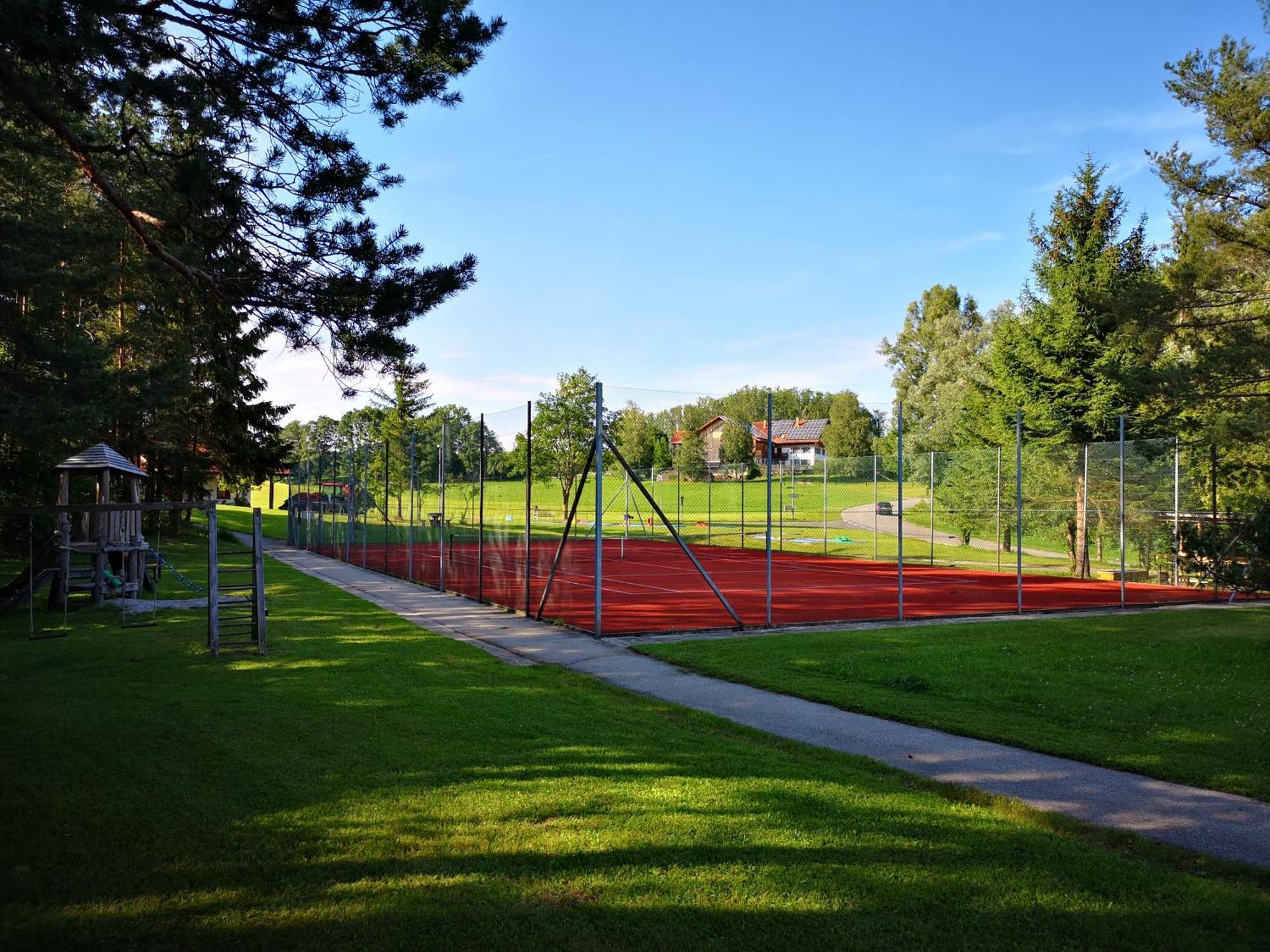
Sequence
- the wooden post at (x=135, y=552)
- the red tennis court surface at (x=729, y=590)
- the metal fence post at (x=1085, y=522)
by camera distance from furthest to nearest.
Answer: the metal fence post at (x=1085, y=522)
the wooden post at (x=135, y=552)
the red tennis court surface at (x=729, y=590)

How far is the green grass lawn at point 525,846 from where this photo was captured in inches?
131

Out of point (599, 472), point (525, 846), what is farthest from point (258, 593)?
point (525, 846)

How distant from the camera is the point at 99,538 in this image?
13.7 m

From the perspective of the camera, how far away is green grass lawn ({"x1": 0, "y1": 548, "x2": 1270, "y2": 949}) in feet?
10.9

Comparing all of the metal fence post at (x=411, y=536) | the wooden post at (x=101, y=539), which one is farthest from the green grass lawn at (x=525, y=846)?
the metal fence post at (x=411, y=536)

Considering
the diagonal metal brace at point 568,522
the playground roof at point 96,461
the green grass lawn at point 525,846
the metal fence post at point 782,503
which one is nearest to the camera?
the green grass lawn at point 525,846

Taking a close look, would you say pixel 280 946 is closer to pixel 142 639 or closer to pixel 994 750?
pixel 994 750

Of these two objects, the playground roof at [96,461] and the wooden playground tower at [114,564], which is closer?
the wooden playground tower at [114,564]

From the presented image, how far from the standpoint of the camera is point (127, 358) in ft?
77.2

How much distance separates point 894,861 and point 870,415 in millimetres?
61513

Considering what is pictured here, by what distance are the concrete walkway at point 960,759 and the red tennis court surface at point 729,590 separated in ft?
7.01

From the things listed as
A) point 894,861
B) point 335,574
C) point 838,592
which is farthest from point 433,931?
point 335,574

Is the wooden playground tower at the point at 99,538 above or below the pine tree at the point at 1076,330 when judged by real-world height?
below

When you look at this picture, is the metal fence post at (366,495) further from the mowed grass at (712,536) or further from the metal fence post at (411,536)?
the metal fence post at (411,536)
